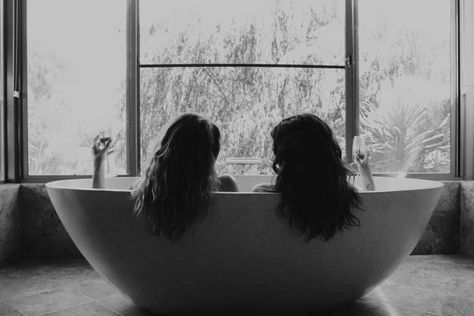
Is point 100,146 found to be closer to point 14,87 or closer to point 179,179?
point 179,179

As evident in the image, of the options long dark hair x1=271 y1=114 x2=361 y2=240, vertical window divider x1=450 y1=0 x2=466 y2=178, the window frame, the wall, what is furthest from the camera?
vertical window divider x1=450 y1=0 x2=466 y2=178

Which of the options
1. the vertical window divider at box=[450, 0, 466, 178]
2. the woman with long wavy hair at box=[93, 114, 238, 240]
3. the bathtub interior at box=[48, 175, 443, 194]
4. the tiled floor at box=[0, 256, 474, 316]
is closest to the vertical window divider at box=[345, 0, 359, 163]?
the bathtub interior at box=[48, 175, 443, 194]

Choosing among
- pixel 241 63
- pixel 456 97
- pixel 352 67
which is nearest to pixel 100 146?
pixel 241 63

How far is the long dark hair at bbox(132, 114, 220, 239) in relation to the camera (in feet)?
4.12

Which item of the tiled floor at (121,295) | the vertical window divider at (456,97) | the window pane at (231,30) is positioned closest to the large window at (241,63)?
the window pane at (231,30)

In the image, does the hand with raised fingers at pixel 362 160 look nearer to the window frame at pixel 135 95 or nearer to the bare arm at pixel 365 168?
the bare arm at pixel 365 168

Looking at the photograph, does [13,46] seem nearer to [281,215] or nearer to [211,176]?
[211,176]

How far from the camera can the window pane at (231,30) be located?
2.71 meters

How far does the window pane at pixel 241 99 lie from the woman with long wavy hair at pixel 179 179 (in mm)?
1400

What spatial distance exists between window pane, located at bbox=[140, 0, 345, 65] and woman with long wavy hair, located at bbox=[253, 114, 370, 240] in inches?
60.3

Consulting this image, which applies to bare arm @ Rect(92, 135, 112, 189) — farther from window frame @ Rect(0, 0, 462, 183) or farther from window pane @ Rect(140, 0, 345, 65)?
window pane @ Rect(140, 0, 345, 65)

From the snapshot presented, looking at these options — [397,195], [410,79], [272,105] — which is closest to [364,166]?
[397,195]

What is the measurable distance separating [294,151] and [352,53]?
1.67 m

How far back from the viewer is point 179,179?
1281 millimetres
